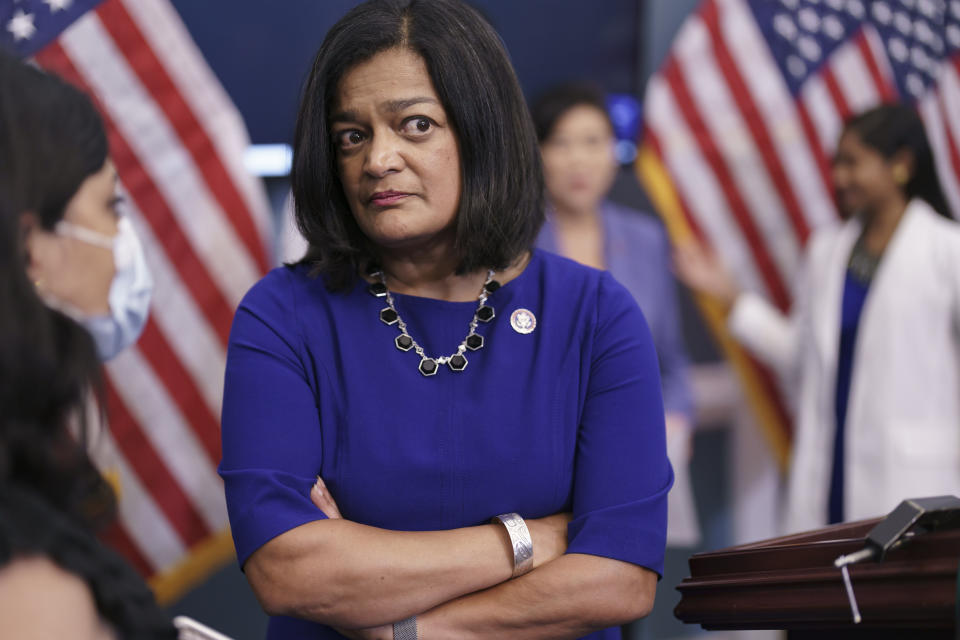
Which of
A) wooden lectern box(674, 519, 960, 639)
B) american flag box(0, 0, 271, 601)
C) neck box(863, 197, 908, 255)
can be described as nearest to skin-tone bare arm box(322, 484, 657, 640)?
wooden lectern box(674, 519, 960, 639)

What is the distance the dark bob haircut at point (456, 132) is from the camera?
1.46 m

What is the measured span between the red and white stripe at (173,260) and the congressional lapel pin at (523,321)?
1433mm

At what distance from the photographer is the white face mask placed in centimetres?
205

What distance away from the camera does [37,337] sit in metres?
0.89

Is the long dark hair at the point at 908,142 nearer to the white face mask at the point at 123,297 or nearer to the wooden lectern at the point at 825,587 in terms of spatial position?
the wooden lectern at the point at 825,587

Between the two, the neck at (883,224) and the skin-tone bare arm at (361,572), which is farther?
the neck at (883,224)

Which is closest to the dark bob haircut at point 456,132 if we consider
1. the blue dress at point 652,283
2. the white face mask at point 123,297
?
the white face mask at point 123,297

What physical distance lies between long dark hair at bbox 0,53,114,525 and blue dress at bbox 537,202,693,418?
2.16 metres

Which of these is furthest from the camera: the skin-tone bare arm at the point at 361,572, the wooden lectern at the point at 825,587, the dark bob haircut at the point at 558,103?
the dark bob haircut at the point at 558,103

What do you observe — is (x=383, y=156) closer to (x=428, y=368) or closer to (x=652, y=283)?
(x=428, y=368)

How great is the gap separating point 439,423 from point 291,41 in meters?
1.91

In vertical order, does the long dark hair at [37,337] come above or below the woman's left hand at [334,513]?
above

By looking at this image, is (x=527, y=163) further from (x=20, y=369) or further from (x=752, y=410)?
(x=752, y=410)

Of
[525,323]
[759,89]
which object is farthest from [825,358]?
[525,323]
